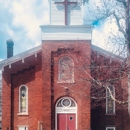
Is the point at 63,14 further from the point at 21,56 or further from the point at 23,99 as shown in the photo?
the point at 23,99

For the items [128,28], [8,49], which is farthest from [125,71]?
[8,49]

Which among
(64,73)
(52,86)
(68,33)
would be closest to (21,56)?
(52,86)

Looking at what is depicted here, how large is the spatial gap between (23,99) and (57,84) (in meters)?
3.02

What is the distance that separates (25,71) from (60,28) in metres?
3.82

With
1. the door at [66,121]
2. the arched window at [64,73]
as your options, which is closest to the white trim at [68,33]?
the arched window at [64,73]

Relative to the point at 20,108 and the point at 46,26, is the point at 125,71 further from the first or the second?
the point at 20,108

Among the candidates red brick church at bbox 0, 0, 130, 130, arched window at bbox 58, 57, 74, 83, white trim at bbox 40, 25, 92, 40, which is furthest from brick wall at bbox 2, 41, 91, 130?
white trim at bbox 40, 25, 92, 40

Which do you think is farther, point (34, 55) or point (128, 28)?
point (34, 55)

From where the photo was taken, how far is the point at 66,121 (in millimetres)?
27969

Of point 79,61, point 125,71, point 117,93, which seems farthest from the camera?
point 117,93

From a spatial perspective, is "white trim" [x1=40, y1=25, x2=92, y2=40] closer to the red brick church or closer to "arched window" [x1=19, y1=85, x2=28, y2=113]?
the red brick church

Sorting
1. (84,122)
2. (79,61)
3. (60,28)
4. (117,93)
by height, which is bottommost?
(84,122)

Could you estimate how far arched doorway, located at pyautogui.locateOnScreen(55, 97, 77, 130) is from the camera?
27.8 metres

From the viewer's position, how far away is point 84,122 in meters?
27.3
